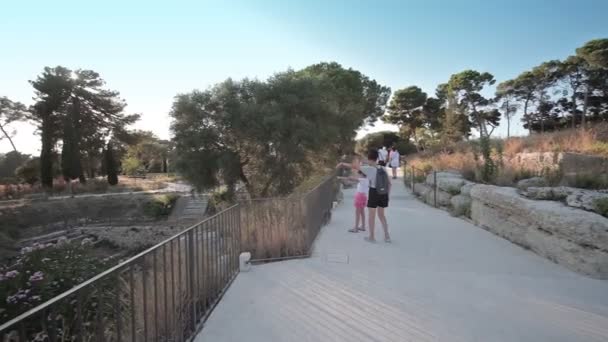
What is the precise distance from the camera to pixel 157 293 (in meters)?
2.36

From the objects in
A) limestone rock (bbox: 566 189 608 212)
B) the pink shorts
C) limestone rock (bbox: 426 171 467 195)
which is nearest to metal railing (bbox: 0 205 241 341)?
the pink shorts

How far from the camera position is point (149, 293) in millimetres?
2729

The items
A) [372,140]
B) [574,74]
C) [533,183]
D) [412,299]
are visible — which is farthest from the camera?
[372,140]

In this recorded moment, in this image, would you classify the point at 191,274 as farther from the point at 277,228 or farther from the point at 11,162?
the point at 11,162

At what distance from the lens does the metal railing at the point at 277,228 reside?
15.1ft

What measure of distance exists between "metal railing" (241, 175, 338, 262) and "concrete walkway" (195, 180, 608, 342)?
25 centimetres

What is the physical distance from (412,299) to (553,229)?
2.73m

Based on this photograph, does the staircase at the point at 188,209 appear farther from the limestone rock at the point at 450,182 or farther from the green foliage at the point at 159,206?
the limestone rock at the point at 450,182

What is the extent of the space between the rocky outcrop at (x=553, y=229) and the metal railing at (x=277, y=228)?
11.5ft

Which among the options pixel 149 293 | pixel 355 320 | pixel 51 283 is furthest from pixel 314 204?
pixel 51 283

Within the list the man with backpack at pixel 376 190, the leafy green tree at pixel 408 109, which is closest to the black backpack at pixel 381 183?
the man with backpack at pixel 376 190

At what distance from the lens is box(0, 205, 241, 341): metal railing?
6.02 feet

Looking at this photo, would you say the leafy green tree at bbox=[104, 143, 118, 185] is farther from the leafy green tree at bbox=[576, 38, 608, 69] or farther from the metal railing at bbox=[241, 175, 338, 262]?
the leafy green tree at bbox=[576, 38, 608, 69]

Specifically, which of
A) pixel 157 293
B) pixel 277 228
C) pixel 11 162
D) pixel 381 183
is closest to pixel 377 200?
pixel 381 183
